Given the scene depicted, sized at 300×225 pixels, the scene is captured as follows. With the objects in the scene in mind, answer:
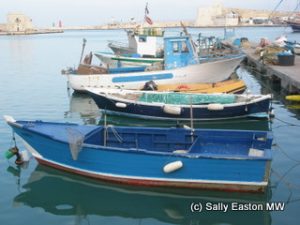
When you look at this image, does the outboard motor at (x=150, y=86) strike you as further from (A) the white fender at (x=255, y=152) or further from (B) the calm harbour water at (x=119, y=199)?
Answer: (A) the white fender at (x=255, y=152)

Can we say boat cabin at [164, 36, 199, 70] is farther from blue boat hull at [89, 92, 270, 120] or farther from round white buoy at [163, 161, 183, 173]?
round white buoy at [163, 161, 183, 173]

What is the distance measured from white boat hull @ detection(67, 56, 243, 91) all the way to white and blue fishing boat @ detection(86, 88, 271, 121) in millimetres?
3500

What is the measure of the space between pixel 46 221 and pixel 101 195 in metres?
1.43

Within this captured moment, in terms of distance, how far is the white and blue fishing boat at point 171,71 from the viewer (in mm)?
19672

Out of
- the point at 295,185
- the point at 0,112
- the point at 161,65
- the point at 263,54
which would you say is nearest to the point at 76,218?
the point at 295,185

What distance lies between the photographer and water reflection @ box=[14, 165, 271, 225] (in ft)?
27.3

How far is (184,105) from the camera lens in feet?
49.7

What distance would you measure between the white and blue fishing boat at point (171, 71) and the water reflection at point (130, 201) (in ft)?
33.9

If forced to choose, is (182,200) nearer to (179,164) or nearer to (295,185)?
(179,164)

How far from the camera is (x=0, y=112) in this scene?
18500 mm

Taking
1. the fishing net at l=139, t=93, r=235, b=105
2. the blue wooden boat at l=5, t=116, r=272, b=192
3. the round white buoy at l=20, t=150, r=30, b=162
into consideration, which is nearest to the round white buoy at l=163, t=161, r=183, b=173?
the blue wooden boat at l=5, t=116, r=272, b=192

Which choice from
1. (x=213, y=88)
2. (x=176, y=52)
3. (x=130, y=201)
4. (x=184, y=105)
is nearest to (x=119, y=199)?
(x=130, y=201)

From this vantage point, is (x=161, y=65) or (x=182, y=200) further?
(x=161, y=65)

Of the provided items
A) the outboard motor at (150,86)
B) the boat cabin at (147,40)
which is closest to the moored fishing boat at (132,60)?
the boat cabin at (147,40)
